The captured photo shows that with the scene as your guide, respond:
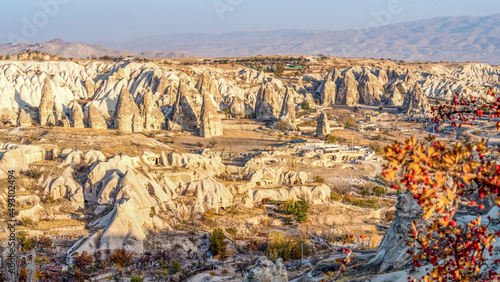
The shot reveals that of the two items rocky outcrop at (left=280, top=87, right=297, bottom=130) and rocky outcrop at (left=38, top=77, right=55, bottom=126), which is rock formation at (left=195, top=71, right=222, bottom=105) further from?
rocky outcrop at (left=38, top=77, right=55, bottom=126)

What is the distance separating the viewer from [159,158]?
32281mm

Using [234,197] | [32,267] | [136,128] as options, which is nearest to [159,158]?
[234,197]

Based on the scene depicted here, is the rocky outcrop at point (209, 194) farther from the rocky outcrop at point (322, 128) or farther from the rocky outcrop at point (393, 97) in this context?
the rocky outcrop at point (393, 97)

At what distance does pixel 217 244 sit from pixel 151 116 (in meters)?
35.1

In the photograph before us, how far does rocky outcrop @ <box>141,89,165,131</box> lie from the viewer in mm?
54906

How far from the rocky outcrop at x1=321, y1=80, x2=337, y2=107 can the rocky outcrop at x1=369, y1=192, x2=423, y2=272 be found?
74.7 metres

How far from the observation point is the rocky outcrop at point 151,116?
2162 inches

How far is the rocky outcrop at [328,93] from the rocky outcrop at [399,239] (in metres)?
74.7

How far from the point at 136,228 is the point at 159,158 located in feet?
34.4

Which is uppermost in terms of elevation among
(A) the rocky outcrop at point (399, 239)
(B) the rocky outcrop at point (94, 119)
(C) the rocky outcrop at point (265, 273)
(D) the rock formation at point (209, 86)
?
(D) the rock formation at point (209, 86)

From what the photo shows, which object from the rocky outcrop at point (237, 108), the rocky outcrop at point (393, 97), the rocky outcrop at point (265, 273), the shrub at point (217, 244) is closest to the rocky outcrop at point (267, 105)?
the rocky outcrop at point (237, 108)

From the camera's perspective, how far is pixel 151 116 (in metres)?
55.5

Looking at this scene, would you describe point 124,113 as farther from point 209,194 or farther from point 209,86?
point 209,194

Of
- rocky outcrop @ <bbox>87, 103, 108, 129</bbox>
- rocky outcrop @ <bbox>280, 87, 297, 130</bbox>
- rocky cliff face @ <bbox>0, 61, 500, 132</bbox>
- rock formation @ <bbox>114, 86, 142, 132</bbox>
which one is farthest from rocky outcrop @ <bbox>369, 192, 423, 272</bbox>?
rocky outcrop @ <bbox>280, 87, 297, 130</bbox>
